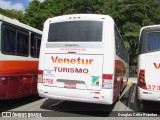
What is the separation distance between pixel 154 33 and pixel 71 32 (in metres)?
2.80

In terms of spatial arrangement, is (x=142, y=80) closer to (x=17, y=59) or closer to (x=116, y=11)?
(x=17, y=59)

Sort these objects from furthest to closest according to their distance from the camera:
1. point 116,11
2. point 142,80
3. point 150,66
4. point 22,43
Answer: point 116,11 < point 22,43 < point 142,80 < point 150,66

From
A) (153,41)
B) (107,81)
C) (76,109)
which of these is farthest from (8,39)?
(153,41)

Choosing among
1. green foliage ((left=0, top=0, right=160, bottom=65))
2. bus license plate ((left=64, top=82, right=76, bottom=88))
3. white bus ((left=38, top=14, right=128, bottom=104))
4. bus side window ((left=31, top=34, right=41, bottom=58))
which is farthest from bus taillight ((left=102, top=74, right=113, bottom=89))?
green foliage ((left=0, top=0, right=160, bottom=65))

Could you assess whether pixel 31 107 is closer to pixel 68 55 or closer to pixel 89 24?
pixel 68 55

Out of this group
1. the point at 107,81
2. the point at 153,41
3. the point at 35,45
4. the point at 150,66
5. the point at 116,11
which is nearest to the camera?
the point at 107,81

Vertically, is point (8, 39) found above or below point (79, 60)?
above

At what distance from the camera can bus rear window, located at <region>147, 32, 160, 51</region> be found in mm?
10156

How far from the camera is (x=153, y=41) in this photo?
10297mm

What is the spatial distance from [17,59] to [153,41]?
4.52 metres

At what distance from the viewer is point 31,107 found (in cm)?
1083

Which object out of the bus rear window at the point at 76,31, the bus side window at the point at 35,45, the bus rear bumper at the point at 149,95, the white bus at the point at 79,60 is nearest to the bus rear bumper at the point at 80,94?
the white bus at the point at 79,60

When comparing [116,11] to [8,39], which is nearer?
[8,39]

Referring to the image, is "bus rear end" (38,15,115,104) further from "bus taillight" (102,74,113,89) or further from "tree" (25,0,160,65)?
"tree" (25,0,160,65)
